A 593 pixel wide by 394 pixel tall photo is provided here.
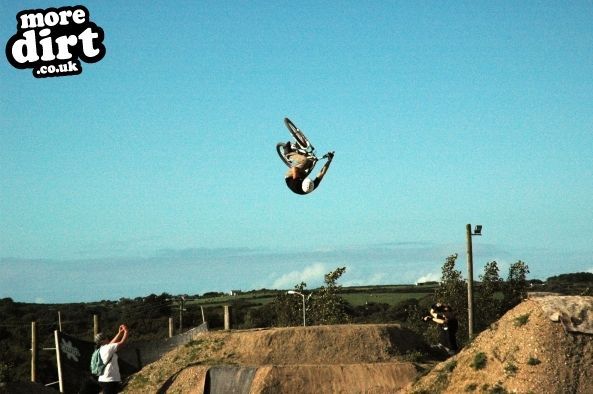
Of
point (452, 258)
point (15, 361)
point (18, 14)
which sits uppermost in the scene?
point (18, 14)

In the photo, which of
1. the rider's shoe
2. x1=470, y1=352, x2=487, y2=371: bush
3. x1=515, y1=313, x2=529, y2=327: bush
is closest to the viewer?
x1=470, y1=352, x2=487, y2=371: bush

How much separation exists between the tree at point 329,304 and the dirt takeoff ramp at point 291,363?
21297 mm

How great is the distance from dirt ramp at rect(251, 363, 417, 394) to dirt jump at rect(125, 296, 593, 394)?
35 mm

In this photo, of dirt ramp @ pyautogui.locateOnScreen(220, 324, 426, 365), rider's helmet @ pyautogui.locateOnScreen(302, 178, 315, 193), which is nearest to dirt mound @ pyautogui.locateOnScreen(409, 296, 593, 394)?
rider's helmet @ pyautogui.locateOnScreen(302, 178, 315, 193)

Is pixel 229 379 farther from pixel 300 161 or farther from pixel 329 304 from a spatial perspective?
pixel 329 304

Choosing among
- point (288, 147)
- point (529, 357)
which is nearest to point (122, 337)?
point (288, 147)

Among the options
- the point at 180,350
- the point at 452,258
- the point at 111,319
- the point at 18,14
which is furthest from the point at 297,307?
the point at 111,319

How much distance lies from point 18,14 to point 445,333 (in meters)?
19.5

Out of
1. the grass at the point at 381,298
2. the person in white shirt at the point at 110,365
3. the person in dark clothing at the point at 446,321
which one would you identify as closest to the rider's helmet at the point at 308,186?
the person in dark clothing at the point at 446,321

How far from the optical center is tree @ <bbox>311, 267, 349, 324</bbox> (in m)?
62.2

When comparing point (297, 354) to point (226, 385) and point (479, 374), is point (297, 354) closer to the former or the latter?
point (226, 385)

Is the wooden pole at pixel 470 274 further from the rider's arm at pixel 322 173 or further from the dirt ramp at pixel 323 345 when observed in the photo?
the rider's arm at pixel 322 173

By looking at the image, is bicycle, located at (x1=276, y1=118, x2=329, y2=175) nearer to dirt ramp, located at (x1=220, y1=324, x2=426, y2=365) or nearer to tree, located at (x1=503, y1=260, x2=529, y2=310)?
dirt ramp, located at (x1=220, y1=324, x2=426, y2=365)

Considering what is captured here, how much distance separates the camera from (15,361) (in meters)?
82.8
